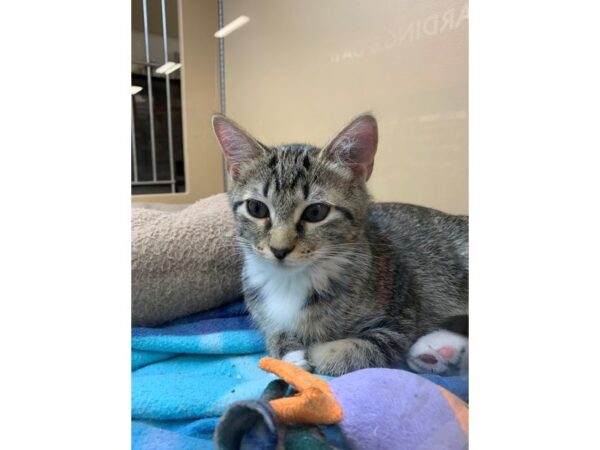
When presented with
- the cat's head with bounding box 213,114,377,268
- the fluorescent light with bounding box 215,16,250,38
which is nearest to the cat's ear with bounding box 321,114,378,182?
the cat's head with bounding box 213,114,377,268

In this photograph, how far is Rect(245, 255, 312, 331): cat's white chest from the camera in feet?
2.37

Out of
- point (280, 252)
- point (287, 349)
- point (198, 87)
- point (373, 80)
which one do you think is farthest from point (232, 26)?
point (287, 349)

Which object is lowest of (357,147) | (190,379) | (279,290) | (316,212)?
(190,379)

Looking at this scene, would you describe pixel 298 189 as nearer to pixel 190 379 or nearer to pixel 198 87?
pixel 198 87

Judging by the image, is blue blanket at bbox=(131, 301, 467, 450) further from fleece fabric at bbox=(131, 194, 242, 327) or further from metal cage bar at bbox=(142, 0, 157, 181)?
metal cage bar at bbox=(142, 0, 157, 181)

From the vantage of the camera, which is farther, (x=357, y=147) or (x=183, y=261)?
(x=183, y=261)

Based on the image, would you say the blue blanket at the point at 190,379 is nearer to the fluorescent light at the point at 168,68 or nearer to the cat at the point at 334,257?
the cat at the point at 334,257

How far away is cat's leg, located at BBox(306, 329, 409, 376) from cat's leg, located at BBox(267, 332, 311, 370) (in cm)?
1

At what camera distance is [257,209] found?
2.35ft

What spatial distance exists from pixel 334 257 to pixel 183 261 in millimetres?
281
